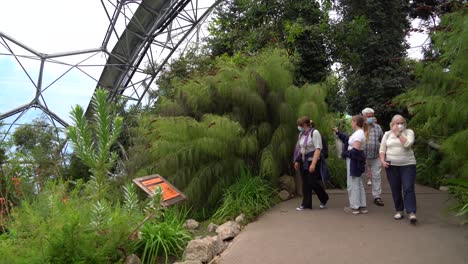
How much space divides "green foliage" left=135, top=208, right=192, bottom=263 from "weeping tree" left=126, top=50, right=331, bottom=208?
1.76 m

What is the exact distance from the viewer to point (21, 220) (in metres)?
3.81

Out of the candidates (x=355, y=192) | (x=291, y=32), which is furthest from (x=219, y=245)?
(x=291, y=32)

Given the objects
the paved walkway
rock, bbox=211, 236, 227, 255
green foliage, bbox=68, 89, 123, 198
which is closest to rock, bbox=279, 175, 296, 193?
the paved walkway

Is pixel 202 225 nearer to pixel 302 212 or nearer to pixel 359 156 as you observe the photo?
pixel 302 212

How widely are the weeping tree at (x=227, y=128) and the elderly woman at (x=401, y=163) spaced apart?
1.59 metres

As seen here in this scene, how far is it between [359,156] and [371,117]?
968 mm

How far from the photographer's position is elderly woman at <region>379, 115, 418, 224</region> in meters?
5.20

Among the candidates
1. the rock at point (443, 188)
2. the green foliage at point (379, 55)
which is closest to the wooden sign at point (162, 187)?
the rock at point (443, 188)

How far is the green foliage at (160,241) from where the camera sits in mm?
4434

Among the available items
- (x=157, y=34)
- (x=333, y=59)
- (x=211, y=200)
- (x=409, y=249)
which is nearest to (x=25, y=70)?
(x=157, y=34)

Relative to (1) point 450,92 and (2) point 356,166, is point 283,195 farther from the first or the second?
(1) point 450,92

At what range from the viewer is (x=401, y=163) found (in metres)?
5.27

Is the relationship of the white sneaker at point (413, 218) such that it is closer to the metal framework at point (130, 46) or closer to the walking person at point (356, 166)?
the walking person at point (356, 166)

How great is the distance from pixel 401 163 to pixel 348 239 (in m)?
1.21
